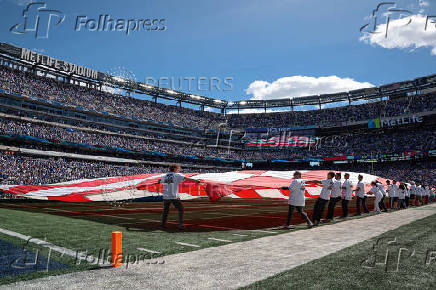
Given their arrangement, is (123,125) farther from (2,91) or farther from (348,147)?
(348,147)

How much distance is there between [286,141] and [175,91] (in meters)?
26.6

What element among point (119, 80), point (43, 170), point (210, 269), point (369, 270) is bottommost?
point (43, 170)

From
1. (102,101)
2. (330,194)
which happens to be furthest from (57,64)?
(330,194)

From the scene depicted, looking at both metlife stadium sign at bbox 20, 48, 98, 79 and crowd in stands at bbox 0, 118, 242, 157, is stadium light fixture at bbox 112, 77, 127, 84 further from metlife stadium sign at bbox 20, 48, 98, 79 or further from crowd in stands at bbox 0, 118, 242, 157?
crowd in stands at bbox 0, 118, 242, 157

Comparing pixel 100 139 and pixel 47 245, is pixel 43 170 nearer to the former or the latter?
pixel 100 139

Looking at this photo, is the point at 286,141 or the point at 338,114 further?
the point at 286,141

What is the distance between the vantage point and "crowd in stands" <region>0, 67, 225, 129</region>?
1698 inches

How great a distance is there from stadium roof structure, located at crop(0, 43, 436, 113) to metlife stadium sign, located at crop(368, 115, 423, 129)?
23.2 feet

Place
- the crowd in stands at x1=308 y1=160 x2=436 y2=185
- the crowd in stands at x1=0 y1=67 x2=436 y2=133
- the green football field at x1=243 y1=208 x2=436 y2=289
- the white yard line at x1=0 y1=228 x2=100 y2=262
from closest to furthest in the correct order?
1. the green football field at x1=243 y1=208 x2=436 y2=289
2. the white yard line at x1=0 y1=228 x2=100 y2=262
3. the crowd in stands at x1=308 y1=160 x2=436 y2=185
4. the crowd in stands at x1=0 y1=67 x2=436 y2=133

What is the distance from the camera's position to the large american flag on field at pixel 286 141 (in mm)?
62625

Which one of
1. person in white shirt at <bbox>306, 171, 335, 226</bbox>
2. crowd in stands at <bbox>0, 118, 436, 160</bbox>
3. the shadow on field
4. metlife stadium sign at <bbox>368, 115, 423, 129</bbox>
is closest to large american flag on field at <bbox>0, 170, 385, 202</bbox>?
the shadow on field

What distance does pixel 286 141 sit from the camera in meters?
64.8

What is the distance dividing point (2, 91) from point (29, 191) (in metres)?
30.7

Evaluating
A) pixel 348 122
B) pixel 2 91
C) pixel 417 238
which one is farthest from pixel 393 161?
pixel 2 91
